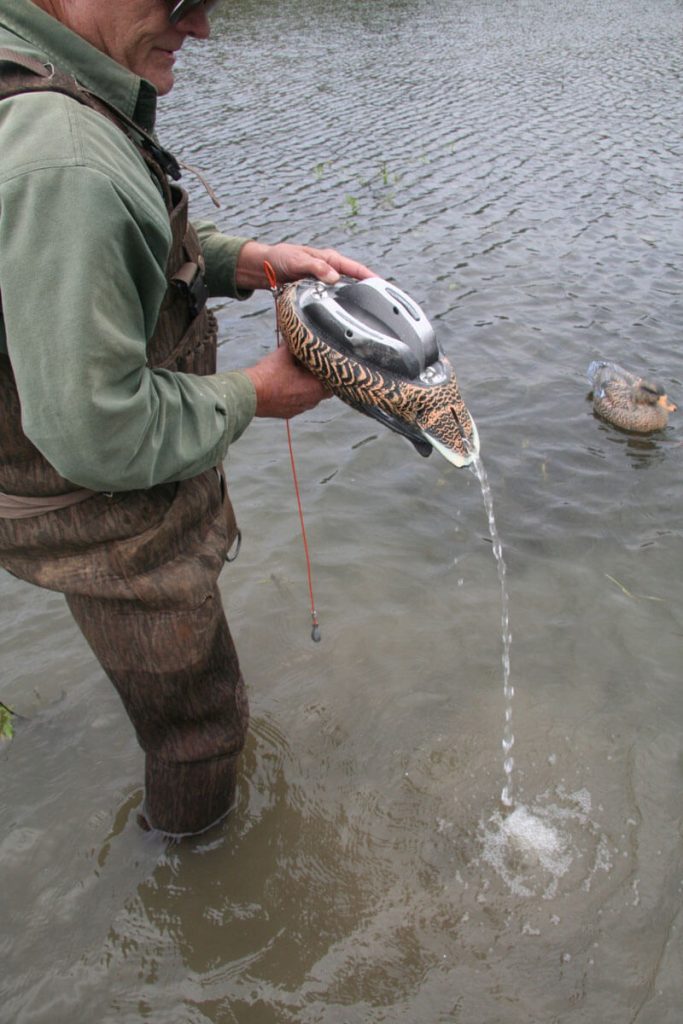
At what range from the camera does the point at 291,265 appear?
303 cm

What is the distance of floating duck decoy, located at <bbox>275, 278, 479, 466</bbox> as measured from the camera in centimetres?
258

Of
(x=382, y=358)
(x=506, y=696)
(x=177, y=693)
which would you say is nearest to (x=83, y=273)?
(x=382, y=358)

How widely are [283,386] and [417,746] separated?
2349 mm

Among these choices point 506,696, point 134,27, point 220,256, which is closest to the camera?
point 134,27

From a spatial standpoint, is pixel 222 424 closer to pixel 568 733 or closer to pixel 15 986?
pixel 15 986

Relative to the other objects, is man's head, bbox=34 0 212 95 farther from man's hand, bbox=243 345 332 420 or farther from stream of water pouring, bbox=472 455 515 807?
stream of water pouring, bbox=472 455 515 807

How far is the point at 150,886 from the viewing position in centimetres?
355

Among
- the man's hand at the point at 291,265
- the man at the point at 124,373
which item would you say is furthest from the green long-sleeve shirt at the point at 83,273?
the man's hand at the point at 291,265

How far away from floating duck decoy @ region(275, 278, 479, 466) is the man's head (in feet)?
2.75

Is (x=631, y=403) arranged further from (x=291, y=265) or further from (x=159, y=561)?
(x=159, y=561)

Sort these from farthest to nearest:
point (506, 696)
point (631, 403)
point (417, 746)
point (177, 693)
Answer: point (631, 403) → point (506, 696) → point (417, 746) → point (177, 693)

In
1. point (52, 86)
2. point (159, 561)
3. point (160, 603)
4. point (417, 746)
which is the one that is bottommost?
point (417, 746)

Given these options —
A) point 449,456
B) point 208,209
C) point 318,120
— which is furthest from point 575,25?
point 449,456

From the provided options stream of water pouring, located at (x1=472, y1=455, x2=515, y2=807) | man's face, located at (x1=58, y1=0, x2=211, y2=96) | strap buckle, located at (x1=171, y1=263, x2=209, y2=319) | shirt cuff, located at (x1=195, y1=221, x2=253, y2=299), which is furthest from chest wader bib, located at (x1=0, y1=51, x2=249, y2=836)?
stream of water pouring, located at (x1=472, y1=455, x2=515, y2=807)
